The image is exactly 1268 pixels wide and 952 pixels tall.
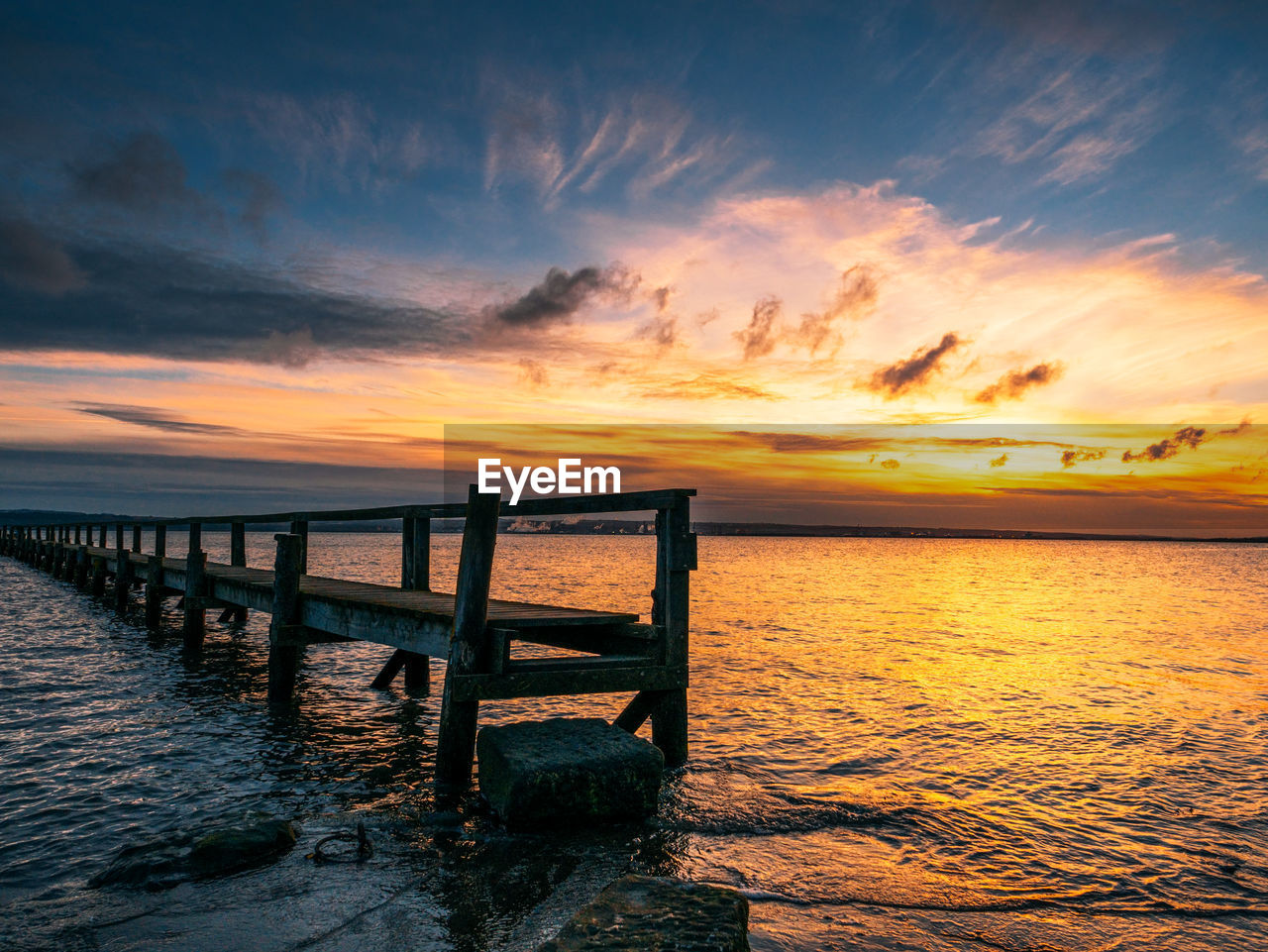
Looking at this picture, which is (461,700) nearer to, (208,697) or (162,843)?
(162,843)

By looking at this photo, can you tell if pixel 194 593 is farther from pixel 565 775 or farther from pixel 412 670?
pixel 565 775

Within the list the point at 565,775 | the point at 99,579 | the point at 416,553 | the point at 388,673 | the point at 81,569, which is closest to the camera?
the point at 565,775

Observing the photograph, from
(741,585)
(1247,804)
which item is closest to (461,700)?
(1247,804)

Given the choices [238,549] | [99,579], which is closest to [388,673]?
[238,549]

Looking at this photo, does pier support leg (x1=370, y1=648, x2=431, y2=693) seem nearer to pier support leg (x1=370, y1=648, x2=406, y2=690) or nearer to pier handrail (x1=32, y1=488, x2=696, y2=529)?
pier support leg (x1=370, y1=648, x2=406, y2=690)

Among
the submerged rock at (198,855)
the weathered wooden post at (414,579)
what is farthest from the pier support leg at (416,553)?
the submerged rock at (198,855)

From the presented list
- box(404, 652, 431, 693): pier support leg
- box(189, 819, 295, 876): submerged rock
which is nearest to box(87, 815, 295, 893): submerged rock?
box(189, 819, 295, 876): submerged rock

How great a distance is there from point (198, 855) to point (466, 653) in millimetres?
2482

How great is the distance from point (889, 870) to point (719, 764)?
117 inches

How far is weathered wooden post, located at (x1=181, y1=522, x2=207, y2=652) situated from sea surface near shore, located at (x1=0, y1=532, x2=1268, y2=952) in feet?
1.64

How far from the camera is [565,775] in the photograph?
6375mm

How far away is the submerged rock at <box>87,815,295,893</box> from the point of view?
5.48 m

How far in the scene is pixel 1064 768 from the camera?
374 inches

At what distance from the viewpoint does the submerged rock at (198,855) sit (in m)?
5.48
